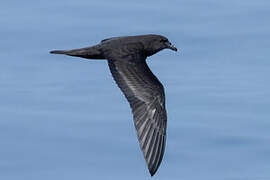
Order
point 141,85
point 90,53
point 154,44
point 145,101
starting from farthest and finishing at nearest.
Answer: point 154,44 → point 90,53 → point 141,85 → point 145,101

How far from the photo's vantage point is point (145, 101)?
10688 millimetres

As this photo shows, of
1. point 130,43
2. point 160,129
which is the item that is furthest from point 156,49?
point 160,129

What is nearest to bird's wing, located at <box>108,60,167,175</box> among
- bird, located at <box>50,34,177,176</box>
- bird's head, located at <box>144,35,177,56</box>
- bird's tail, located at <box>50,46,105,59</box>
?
bird, located at <box>50,34,177,176</box>

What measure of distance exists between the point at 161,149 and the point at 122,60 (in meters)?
1.13

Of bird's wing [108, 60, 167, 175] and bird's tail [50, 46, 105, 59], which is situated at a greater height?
bird's tail [50, 46, 105, 59]

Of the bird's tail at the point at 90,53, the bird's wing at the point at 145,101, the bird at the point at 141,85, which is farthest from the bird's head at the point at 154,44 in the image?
the bird's tail at the point at 90,53

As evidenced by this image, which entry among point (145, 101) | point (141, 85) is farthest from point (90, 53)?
point (145, 101)

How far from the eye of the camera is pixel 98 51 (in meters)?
11.1

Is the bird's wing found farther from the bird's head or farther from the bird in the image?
the bird's head

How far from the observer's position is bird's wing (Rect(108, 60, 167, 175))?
407 inches

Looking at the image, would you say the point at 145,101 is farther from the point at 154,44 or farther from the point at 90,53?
the point at 154,44

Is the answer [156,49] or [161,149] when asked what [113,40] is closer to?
[156,49]

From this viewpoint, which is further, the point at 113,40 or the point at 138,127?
the point at 113,40

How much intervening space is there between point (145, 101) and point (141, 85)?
7.9 inches
